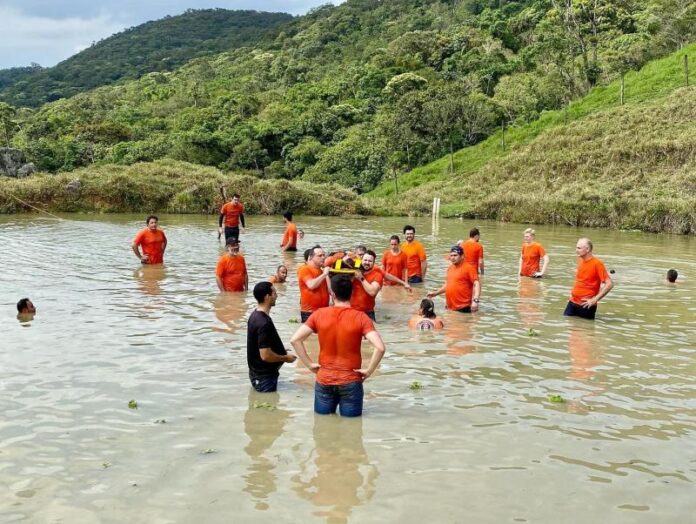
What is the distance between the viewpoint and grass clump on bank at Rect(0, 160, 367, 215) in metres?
42.2

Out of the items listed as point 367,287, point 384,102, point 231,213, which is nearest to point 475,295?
point 367,287

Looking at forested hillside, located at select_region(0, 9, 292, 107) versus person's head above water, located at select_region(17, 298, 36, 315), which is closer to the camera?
person's head above water, located at select_region(17, 298, 36, 315)

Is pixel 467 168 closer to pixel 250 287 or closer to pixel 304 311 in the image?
pixel 250 287

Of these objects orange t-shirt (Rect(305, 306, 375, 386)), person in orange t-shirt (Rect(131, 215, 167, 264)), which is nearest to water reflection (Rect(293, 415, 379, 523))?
orange t-shirt (Rect(305, 306, 375, 386))

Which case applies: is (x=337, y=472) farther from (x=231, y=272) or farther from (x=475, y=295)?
(x=231, y=272)

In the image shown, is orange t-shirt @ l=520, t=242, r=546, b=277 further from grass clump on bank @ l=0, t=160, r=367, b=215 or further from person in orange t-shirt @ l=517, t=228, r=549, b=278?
grass clump on bank @ l=0, t=160, r=367, b=215

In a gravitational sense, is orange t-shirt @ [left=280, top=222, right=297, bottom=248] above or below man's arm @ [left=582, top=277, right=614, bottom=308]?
above

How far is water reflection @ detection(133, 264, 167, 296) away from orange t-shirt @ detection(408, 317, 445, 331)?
6204 mm

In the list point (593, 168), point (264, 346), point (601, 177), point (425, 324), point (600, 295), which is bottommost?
point (425, 324)

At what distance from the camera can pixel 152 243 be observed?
18406 millimetres

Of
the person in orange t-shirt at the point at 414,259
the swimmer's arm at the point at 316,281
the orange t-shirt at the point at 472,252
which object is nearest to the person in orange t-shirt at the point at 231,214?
the person in orange t-shirt at the point at 414,259

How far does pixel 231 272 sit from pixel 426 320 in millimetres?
4803

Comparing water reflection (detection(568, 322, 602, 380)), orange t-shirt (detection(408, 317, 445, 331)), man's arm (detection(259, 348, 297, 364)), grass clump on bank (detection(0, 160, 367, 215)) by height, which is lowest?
water reflection (detection(568, 322, 602, 380))

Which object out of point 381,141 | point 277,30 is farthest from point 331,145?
point 277,30
